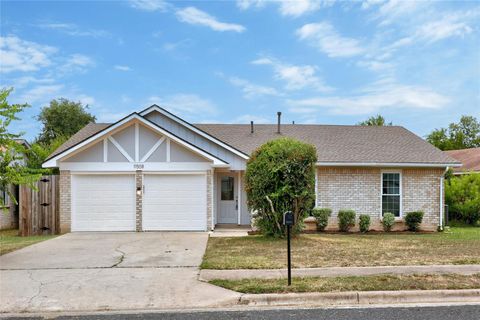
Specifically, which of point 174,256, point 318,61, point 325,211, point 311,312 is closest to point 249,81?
point 318,61

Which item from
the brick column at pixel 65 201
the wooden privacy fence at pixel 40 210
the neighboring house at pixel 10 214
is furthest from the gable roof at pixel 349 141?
the neighboring house at pixel 10 214

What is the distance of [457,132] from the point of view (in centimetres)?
5434

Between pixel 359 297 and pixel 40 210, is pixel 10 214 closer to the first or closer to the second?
pixel 40 210

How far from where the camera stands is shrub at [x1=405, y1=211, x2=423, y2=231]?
16.6 meters

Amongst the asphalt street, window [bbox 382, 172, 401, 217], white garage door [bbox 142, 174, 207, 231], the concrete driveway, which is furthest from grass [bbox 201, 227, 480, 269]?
window [bbox 382, 172, 401, 217]

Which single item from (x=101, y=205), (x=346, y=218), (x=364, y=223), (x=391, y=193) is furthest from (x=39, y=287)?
(x=391, y=193)

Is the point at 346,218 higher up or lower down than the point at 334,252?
higher up

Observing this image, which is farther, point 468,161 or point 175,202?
point 468,161

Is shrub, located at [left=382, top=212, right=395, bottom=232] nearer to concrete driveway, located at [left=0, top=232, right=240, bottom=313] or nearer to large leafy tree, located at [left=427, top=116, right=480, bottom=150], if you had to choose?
concrete driveway, located at [left=0, top=232, right=240, bottom=313]

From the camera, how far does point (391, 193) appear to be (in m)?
17.2

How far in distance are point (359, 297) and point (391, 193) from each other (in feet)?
37.1

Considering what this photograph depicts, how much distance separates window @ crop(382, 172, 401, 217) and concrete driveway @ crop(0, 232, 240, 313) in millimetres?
8595

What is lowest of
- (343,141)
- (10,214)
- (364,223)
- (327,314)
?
(10,214)

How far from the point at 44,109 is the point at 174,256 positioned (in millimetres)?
32623
